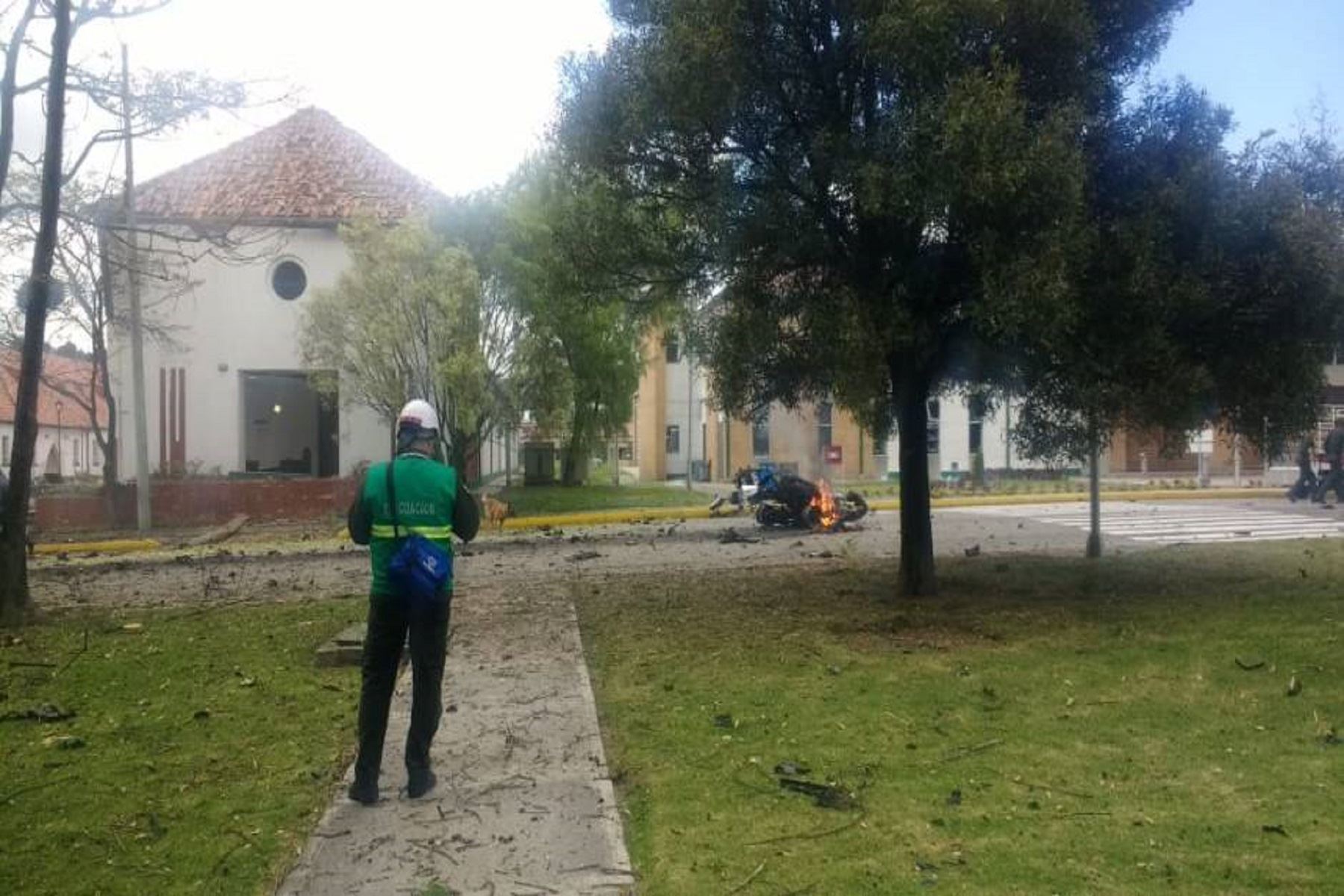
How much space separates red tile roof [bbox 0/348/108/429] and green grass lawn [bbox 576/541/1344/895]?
20.6 metres

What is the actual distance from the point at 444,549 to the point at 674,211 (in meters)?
5.38

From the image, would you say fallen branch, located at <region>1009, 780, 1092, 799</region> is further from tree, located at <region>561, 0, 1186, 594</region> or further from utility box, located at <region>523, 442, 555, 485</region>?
utility box, located at <region>523, 442, 555, 485</region>

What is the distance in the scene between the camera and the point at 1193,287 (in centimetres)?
820

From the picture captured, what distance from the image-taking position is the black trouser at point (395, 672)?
505cm

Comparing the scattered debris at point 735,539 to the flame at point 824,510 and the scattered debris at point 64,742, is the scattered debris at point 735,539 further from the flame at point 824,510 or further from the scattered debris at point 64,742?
the scattered debris at point 64,742

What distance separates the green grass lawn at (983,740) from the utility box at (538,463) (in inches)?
842

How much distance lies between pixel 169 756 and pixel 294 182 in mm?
24775

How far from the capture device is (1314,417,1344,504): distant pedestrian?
1956 cm

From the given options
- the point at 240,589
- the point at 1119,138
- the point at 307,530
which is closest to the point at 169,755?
the point at 240,589

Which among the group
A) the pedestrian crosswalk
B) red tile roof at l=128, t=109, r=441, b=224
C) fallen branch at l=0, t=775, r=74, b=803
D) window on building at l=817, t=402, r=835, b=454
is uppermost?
red tile roof at l=128, t=109, r=441, b=224

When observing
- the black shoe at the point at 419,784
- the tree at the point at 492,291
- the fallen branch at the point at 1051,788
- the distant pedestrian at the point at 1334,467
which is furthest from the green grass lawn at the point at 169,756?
the distant pedestrian at the point at 1334,467

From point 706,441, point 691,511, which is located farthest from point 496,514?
Answer: point 706,441

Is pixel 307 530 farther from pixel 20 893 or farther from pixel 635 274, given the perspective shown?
pixel 20 893

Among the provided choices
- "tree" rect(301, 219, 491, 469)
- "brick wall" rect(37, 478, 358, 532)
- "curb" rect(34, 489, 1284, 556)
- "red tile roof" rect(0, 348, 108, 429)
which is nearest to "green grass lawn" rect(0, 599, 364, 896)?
"curb" rect(34, 489, 1284, 556)
